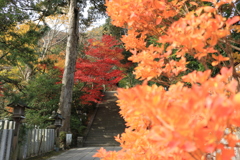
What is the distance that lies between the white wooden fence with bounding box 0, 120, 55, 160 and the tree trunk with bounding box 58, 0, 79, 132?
4.73ft

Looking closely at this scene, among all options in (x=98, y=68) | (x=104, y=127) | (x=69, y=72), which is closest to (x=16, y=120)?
(x=69, y=72)

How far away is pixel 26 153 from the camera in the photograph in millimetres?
4410

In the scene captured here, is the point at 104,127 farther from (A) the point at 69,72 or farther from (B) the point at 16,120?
(B) the point at 16,120

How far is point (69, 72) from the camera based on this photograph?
26.7ft

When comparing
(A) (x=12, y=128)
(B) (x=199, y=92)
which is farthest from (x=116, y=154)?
(A) (x=12, y=128)

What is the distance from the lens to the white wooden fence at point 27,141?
134 inches

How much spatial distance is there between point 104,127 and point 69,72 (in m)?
4.45

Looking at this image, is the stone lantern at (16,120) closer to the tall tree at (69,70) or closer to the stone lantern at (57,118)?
the stone lantern at (57,118)

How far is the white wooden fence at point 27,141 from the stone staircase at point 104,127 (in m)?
3.43

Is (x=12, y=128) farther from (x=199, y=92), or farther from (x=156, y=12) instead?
(x=199, y=92)

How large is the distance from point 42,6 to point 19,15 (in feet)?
6.41

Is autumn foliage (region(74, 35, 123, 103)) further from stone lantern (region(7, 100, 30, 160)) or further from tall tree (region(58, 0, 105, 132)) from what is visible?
stone lantern (region(7, 100, 30, 160))

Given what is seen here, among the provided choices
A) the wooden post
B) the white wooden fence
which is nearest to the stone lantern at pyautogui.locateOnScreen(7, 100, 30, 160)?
the wooden post

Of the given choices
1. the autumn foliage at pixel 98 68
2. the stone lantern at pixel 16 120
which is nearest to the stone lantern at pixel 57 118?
the stone lantern at pixel 16 120
